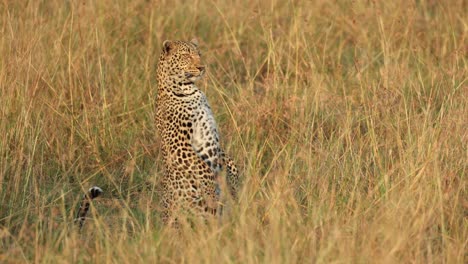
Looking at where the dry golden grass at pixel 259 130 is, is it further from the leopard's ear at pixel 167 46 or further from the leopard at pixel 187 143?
the leopard's ear at pixel 167 46

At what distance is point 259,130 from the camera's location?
6.71 meters

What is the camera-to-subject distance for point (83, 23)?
7.47m

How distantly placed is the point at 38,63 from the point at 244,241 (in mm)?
2767

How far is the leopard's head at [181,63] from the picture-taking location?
5.97 m

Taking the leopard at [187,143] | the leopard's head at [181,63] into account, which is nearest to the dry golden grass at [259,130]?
the leopard at [187,143]

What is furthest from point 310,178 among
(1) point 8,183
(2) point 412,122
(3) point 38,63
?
(3) point 38,63

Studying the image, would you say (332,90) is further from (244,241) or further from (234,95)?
(244,241)

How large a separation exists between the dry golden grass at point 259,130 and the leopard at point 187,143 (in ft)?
0.57

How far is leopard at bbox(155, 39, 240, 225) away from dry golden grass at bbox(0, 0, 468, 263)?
175mm

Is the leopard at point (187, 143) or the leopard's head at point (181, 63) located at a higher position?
the leopard's head at point (181, 63)

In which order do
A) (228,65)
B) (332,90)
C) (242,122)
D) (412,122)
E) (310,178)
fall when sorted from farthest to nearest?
(228,65), (332,90), (242,122), (412,122), (310,178)

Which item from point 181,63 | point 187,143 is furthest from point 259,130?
point 187,143

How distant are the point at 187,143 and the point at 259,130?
3.40 feet

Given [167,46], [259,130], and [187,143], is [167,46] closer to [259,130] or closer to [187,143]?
[187,143]
